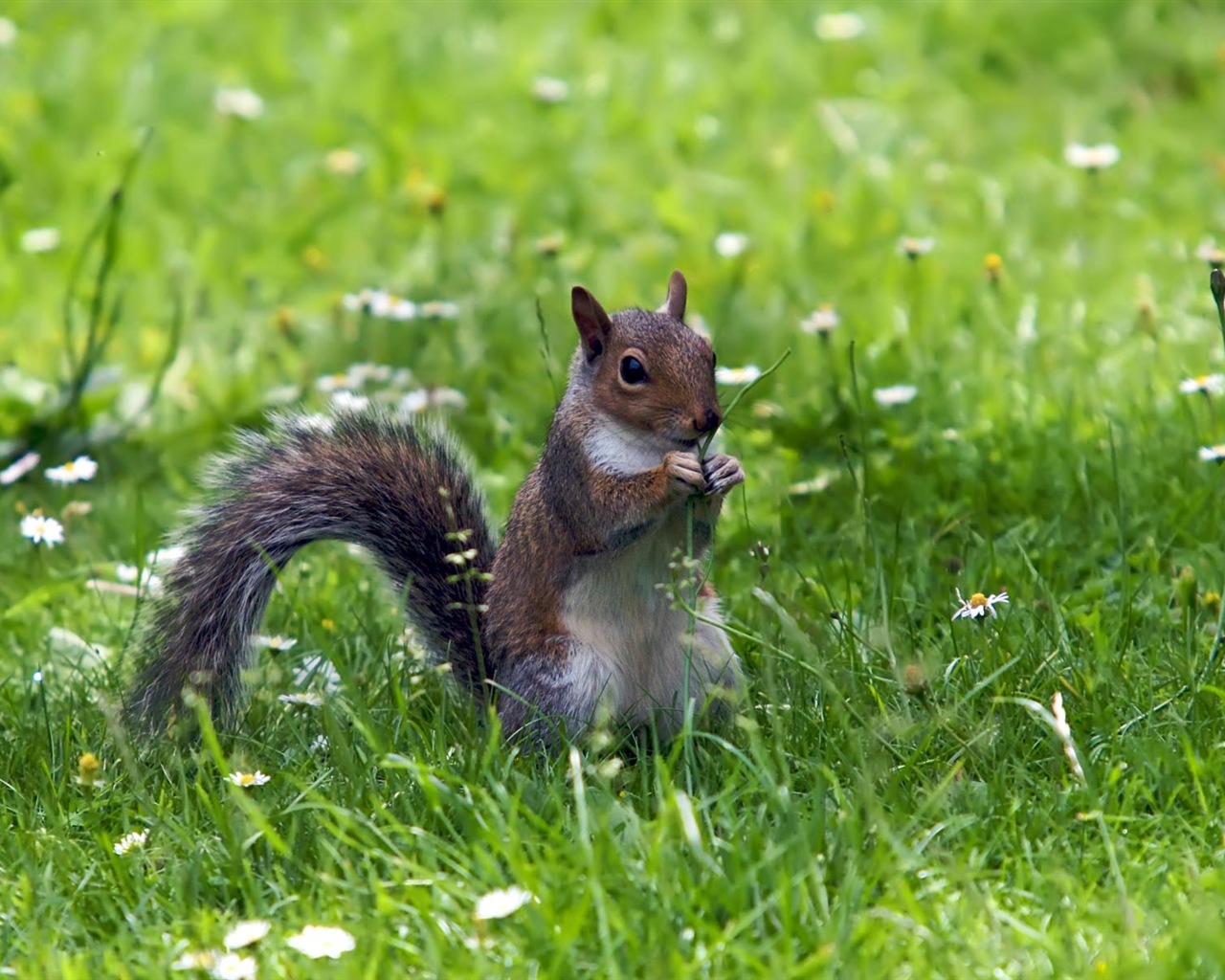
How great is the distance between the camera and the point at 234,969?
2037 millimetres

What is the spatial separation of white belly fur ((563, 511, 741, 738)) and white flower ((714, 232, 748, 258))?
2.28 m

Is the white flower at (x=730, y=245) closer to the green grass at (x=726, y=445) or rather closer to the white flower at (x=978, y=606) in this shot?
the green grass at (x=726, y=445)

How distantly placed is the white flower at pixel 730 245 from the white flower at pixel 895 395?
1067 mm

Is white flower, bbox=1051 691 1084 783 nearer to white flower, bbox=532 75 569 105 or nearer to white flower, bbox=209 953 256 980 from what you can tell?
white flower, bbox=209 953 256 980

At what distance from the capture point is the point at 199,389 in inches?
177

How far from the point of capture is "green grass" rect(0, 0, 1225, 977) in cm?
212

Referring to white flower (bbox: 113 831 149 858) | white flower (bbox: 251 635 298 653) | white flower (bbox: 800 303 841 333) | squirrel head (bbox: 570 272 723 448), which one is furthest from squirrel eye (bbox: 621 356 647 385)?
white flower (bbox: 800 303 841 333)

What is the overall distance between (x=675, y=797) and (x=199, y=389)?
2713 mm

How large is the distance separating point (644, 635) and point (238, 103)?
378 centimetres

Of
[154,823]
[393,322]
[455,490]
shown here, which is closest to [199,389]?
[393,322]

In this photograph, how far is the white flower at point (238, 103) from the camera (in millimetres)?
5832

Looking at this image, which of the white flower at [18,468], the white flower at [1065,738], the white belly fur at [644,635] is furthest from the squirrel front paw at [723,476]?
the white flower at [18,468]

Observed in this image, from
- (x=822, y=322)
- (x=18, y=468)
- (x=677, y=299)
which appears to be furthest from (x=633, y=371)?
(x=18, y=468)

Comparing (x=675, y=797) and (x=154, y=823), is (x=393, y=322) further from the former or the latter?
(x=675, y=797)
